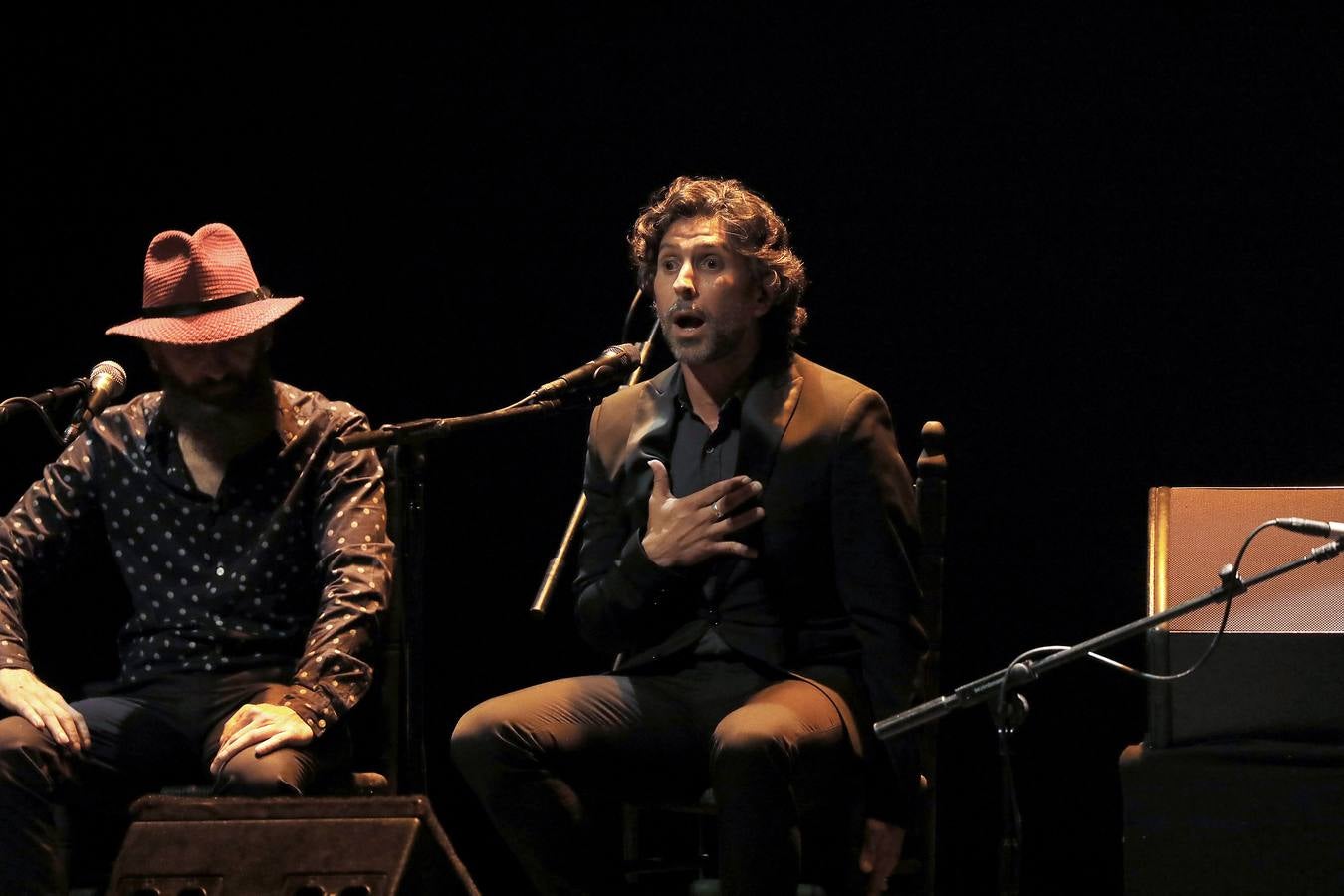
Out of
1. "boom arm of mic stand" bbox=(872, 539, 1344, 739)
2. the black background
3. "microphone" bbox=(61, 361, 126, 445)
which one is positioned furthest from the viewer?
the black background

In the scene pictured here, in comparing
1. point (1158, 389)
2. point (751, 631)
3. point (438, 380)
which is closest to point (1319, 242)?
point (1158, 389)

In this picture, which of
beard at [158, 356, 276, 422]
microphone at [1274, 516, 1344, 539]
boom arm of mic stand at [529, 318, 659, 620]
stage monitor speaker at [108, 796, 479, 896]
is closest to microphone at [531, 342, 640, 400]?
boom arm of mic stand at [529, 318, 659, 620]

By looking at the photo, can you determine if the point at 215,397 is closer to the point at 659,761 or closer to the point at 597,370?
the point at 597,370

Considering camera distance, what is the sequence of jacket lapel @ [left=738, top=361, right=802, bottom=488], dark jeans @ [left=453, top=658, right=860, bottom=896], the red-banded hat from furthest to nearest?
→ the red-banded hat
jacket lapel @ [left=738, top=361, right=802, bottom=488]
dark jeans @ [left=453, top=658, right=860, bottom=896]

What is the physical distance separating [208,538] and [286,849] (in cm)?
96

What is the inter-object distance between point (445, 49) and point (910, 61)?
4.20 feet

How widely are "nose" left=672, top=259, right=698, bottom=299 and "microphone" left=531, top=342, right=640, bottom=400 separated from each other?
165mm

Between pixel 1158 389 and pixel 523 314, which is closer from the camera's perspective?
pixel 1158 389

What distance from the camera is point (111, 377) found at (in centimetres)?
335

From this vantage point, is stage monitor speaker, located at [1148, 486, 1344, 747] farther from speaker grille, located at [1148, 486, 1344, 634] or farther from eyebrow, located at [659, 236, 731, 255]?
eyebrow, located at [659, 236, 731, 255]

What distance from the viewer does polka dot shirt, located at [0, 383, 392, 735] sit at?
310 cm

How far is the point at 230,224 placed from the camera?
429 cm

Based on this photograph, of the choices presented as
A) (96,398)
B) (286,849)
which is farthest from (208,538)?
(286,849)

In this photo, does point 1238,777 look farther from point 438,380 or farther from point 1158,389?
point 438,380
